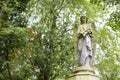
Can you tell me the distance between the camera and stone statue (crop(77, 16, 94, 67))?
1055cm

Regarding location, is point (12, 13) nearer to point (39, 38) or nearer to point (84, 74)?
point (39, 38)

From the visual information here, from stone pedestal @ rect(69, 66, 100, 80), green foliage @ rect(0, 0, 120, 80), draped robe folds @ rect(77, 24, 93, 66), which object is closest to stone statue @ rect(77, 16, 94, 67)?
draped robe folds @ rect(77, 24, 93, 66)

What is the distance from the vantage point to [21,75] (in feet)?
61.6

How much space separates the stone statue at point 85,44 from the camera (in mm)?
10555

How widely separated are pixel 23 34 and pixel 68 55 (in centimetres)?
384

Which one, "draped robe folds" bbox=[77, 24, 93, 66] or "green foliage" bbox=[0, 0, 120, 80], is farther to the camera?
"green foliage" bbox=[0, 0, 120, 80]

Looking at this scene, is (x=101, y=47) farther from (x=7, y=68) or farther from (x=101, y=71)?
(x=7, y=68)

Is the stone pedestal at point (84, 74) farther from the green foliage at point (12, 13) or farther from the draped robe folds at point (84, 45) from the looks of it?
the green foliage at point (12, 13)

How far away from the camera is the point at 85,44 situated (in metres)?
10.7

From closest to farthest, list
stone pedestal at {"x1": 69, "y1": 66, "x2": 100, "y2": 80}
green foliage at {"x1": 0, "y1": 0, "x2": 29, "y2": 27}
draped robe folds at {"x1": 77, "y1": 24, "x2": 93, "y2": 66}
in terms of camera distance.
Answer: stone pedestal at {"x1": 69, "y1": 66, "x2": 100, "y2": 80} → draped robe folds at {"x1": 77, "y1": 24, "x2": 93, "y2": 66} → green foliage at {"x1": 0, "y1": 0, "x2": 29, "y2": 27}

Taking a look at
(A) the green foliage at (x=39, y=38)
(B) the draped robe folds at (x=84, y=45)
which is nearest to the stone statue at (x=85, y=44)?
(B) the draped robe folds at (x=84, y=45)

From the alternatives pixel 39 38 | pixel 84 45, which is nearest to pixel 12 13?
pixel 39 38

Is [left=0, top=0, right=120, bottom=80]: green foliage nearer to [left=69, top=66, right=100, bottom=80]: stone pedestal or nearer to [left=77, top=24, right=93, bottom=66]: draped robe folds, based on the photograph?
[left=77, top=24, right=93, bottom=66]: draped robe folds

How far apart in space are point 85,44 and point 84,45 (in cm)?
5
